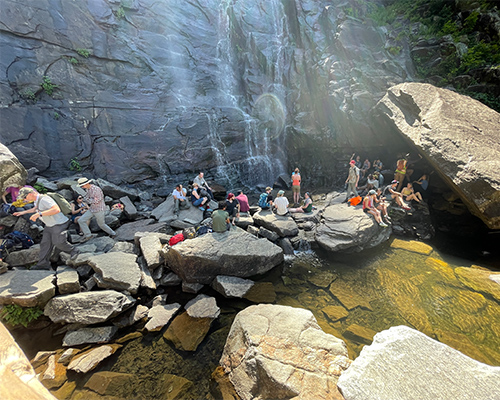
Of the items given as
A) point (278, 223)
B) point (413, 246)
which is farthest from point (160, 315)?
point (413, 246)

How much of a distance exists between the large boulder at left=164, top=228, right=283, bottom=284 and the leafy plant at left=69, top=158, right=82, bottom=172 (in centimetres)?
990

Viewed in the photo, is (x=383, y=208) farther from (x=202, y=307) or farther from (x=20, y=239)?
(x=20, y=239)

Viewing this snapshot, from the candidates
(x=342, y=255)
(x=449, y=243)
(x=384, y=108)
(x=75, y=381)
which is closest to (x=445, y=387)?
(x=342, y=255)

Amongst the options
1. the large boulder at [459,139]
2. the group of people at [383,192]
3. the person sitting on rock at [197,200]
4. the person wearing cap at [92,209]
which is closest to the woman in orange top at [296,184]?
the group of people at [383,192]

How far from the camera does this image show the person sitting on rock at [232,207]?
9414mm

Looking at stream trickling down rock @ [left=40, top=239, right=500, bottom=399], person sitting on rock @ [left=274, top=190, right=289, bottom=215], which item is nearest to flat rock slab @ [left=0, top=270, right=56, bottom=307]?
stream trickling down rock @ [left=40, top=239, right=500, bottom=399]

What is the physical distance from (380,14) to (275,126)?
1186 centimetres

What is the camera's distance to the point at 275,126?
17516 millimetres

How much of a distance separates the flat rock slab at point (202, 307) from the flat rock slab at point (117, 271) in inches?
63.8

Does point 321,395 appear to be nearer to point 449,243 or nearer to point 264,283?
point 264,283

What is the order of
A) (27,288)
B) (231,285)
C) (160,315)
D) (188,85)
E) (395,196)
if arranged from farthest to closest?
1. (188,85)
2. (395,196)
3. (231,285)
4. (160,315)
5. (27,288)

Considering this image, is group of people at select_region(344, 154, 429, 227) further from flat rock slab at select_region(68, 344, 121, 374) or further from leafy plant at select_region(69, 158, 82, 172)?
leafy plant at select_region(69, 158, 82, 172)

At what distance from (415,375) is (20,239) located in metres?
10.5

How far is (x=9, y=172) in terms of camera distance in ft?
25.3
